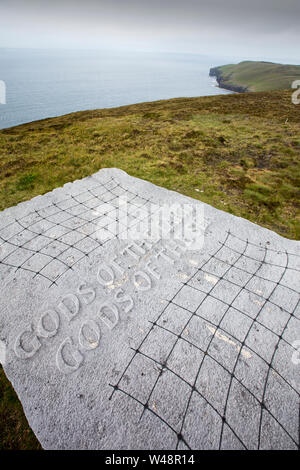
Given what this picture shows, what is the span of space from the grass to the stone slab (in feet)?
1.42

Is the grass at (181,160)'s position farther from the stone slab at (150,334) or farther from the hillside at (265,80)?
the hillside at (265,80)

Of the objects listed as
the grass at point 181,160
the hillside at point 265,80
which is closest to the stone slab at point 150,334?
the grass at point 181,160

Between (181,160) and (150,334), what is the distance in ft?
17.2

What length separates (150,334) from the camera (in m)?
2.51

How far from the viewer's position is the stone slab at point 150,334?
6.36ft

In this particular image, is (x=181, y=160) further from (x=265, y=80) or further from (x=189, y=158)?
(x=265, y=80)

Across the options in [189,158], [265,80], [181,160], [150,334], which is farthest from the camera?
[265,80]

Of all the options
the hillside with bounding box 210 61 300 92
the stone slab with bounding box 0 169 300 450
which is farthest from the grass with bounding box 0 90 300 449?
the hillside with bounding box 210 61 300 92

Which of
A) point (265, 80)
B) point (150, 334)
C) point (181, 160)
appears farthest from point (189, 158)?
point (265, 80)

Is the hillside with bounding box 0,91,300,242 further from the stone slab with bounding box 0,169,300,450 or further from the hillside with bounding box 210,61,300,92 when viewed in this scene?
the hillside with bounding box 210,61,300,92

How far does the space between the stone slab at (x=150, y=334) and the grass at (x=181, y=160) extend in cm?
43

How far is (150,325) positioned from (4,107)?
45.0 metres

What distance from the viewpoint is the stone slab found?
1.94 metres

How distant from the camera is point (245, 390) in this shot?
2123 millimetres
